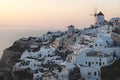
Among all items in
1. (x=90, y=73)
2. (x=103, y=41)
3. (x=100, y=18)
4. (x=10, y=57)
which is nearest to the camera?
(x=90, y=73)

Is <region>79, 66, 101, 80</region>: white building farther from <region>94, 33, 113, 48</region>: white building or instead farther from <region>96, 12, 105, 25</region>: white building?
<region>96, 12, 105, 25</region>: white building

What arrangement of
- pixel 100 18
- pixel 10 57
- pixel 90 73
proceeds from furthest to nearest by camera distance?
1. pixel 100 18
2. pixel 10 57
3. pixel 90 73

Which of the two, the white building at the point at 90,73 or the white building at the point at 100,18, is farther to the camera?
the white building at the point at 100,18

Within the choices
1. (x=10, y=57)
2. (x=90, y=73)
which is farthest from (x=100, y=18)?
(x=90, y=73)

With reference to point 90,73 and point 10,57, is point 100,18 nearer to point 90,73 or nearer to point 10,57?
point 10,57

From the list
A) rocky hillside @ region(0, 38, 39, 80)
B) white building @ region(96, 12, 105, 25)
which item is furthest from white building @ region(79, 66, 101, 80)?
white building @ region(96, 12, 105, 25)

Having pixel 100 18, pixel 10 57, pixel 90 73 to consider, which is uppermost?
pixel 100 18

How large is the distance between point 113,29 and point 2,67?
57.2 feet

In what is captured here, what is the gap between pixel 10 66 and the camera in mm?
56094

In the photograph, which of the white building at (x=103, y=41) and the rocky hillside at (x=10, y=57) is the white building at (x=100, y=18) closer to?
the rocky hillside at (x=10, y=57)

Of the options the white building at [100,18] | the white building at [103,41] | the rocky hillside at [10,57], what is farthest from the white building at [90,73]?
the white building at [100,18]

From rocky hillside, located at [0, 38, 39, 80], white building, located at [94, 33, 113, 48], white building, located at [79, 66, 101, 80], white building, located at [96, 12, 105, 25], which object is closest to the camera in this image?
white building, located at [79, 66, 101, 80]

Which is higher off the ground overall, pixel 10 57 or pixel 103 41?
pixel 103 41

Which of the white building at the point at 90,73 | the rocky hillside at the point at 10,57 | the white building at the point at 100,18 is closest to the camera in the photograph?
the white building at the point at 90,73
